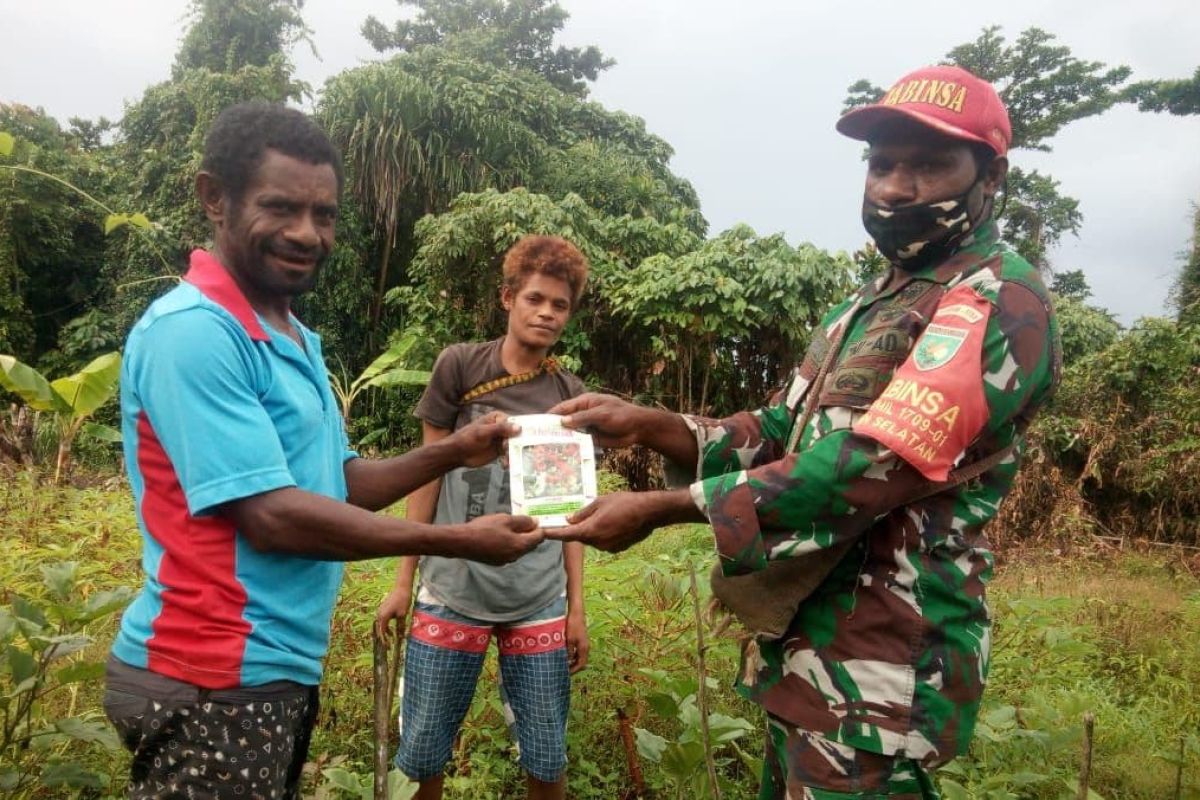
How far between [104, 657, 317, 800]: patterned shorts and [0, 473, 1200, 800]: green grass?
2.71ft

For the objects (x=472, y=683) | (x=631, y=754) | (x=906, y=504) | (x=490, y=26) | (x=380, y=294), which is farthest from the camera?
(x=490, y=26)

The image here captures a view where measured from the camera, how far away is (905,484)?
143cm

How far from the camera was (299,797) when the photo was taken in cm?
163

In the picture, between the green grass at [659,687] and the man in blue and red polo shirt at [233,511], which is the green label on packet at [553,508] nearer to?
the man in blue and red polo shirt at [233,511]

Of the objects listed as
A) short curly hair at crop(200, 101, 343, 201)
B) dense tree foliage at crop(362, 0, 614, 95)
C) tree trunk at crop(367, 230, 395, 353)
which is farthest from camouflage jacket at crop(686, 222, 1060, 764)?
dense tree foliage at crop(362, 0, 614, 95)

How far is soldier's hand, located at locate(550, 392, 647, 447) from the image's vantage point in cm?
204

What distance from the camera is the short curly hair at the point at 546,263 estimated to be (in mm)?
2701

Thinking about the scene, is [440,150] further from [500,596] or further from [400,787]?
[400,787]

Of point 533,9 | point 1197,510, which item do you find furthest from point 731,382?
point 533,9

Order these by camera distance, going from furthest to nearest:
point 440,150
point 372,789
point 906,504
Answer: point 440,150 < point 906,504 < point 372,789

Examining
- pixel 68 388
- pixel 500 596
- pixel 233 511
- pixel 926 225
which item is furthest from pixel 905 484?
pixel 68 388

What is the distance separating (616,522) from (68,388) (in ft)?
10.1

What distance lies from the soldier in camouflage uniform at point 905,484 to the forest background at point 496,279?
1050mm

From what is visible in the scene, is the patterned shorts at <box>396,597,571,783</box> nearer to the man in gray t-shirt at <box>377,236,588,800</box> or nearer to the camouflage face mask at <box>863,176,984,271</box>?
the man in gray t-shirt at <box>377,236,588,800</box>
